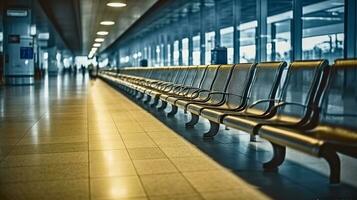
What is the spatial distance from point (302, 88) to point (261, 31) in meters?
7.50

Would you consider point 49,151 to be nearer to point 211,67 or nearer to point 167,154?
point 167,154

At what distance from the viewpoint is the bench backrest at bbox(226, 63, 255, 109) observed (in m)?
5.47

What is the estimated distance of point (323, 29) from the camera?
8.79 metres

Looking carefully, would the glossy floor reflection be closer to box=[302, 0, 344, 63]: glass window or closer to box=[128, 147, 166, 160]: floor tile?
box=[128, 147, 166, 160]: floor tile

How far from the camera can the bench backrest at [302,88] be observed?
399 cm

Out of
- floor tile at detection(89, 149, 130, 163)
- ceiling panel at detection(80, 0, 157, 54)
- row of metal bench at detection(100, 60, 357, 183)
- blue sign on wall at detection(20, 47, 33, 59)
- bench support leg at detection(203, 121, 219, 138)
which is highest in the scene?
ceiling panel at detection(80, 0, 157, 54)

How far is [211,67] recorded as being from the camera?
7195mm

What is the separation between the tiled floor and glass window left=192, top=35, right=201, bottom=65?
34.4 ft

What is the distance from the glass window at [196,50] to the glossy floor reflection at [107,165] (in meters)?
10.1

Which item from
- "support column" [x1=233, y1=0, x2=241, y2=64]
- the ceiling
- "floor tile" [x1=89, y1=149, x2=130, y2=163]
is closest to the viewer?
"floor tile" [x1=89, y1=149, x2=130, y2=163]

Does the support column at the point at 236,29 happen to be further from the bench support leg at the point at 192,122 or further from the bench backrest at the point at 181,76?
the bench support leg at the point at 192,122

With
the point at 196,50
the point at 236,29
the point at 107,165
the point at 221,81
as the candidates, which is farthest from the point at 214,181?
the point at 196,50

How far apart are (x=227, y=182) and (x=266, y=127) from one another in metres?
0.57

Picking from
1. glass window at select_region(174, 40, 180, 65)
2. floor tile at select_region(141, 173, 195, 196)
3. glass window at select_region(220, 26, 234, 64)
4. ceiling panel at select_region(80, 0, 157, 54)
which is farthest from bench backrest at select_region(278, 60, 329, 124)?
glass window at select_region(174, 40, 180, 65)
